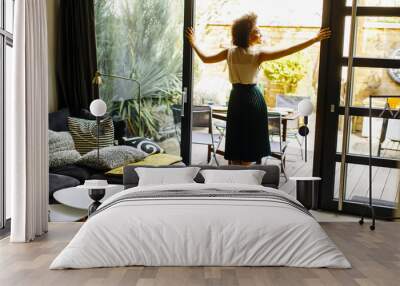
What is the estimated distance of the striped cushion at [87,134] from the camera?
6191 mm

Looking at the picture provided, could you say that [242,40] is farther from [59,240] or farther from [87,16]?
[59,240]

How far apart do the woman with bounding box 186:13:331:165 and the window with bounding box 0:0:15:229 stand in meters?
1.99

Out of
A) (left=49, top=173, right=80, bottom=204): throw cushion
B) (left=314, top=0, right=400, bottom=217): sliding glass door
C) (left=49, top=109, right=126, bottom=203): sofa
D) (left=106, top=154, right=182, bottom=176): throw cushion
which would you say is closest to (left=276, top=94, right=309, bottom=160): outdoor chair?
(left=314, top=0, right=400, bottom=217): sliding glass door

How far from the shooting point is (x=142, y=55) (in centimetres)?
650

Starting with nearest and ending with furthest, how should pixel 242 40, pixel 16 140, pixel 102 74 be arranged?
pixel 16 140 → pixel 242 40 → pixel 102 74

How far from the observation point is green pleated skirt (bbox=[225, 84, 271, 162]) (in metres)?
6.14

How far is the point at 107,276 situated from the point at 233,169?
1.90 m

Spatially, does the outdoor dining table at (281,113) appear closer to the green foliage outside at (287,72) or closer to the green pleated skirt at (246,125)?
the green foliage outside at (287,72)

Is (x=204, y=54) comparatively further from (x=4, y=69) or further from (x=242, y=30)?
(x=4, y=69)

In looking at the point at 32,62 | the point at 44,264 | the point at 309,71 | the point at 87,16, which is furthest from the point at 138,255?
the point at 309,71

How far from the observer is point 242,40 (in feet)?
20.2

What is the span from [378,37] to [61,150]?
3317 millimetres

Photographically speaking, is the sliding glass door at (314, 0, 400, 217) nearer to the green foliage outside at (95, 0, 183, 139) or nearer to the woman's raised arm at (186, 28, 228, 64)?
the woman's raised arm at (186, 28, 228, 64)

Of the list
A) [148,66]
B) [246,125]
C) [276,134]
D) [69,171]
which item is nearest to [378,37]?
[246,125]
